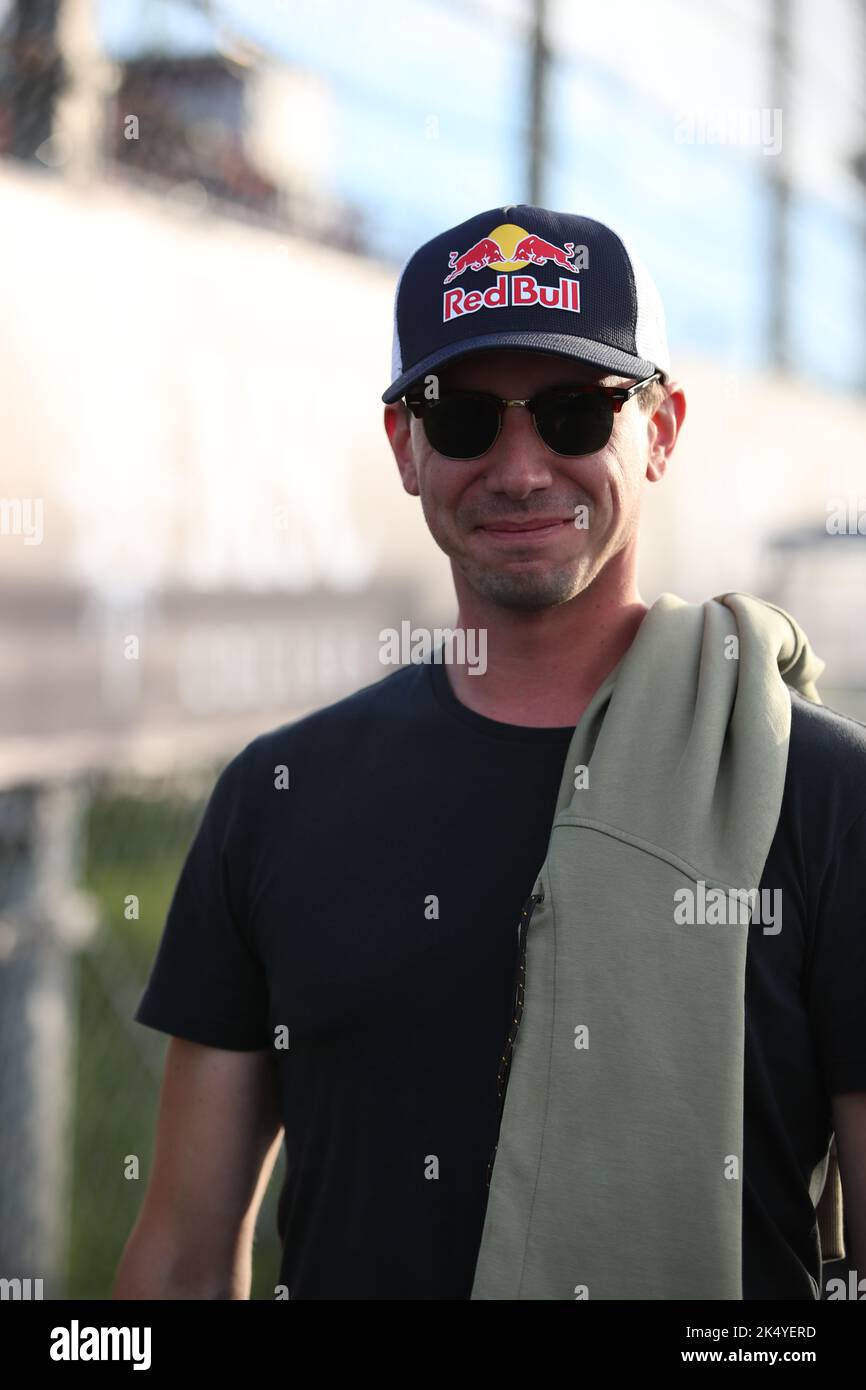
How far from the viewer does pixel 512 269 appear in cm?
162

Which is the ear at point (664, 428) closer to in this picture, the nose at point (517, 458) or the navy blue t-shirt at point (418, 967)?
the nose at point (517, 458)

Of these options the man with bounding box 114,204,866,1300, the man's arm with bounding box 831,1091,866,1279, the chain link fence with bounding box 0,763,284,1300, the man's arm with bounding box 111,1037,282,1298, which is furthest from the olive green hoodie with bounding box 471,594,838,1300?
the chain link fence with bounding box 0,763,284,1300

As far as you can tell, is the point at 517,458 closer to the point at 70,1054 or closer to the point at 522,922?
the point at 522,922

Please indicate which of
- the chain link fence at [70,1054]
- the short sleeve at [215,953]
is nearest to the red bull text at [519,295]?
the short sleeve at [215,953]

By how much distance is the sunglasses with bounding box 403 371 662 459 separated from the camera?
1.60 m

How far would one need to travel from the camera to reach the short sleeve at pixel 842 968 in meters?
1.39

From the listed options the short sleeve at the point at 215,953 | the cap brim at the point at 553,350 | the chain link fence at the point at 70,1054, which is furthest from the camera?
the chain link fence at the point at 70,1054

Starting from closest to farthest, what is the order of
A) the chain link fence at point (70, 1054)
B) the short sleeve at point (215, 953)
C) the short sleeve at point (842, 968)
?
the short sleeve at point (842, 968) < the short sleeve at point (215, 953) < the chain link fence at point (70, 1054)

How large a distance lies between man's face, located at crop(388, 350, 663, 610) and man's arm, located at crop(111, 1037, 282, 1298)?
66 cm

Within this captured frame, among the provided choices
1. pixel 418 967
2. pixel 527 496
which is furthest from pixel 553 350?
pixel 418 967

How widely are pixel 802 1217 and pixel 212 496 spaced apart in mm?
2332

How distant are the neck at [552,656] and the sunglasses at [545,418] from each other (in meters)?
0.16

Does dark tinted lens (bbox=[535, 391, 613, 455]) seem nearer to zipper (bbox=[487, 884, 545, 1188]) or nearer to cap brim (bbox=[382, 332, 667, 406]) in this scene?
cap brim (bbox=[382, 332, 667, 406])
